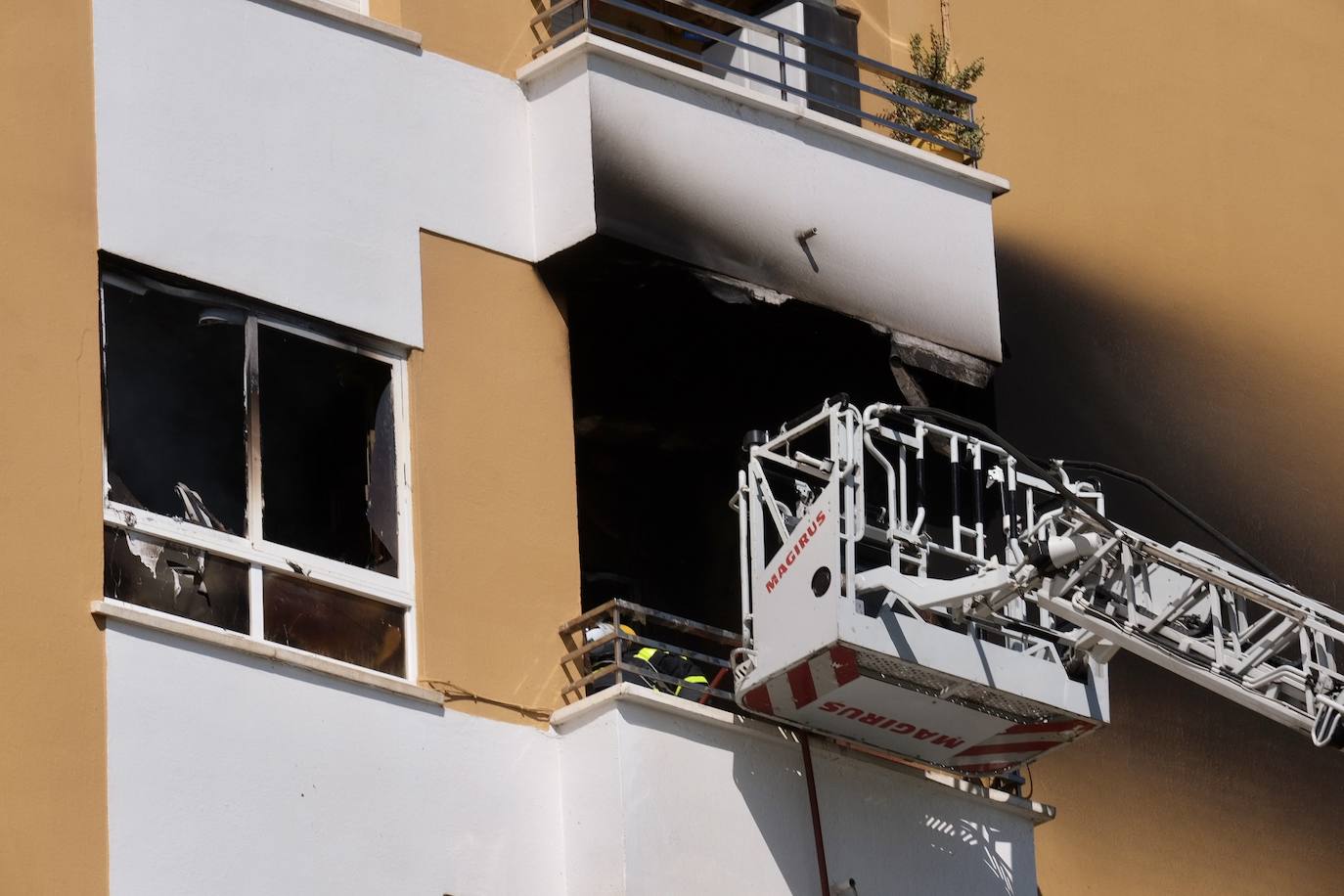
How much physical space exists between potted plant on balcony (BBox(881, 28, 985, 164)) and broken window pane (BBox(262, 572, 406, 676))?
5.93 metres

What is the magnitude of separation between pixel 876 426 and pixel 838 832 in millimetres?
2360

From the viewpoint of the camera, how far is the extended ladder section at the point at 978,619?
1630 centimetres

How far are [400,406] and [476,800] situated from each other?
2371 millimetres

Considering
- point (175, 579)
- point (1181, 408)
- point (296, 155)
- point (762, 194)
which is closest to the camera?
point (175, 579)

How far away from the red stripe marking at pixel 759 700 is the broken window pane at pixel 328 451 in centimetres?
215

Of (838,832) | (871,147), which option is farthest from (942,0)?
(838,832)

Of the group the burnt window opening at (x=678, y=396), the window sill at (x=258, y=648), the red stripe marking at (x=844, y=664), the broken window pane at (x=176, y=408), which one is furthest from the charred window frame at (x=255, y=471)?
the red stripe marking at (x=844, y=664)

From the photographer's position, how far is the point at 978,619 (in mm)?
17047

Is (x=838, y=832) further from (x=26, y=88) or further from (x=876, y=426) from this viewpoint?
(x=26, y=88)

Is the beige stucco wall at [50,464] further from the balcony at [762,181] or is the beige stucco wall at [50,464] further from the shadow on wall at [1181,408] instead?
the shadow on wall at [1181,408]

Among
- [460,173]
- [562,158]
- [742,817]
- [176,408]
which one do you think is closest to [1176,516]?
[562,158]

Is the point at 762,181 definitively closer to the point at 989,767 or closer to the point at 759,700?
the point at 759,700

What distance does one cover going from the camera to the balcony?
17469 millimetres

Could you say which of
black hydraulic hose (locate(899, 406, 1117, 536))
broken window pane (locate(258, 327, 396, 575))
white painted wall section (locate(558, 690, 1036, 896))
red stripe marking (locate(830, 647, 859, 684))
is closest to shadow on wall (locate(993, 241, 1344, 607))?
black hydraulic hose (locate(899, 406, 1117, 536))
